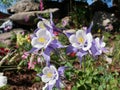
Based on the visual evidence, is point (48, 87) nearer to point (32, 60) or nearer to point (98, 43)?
point (98, 43)

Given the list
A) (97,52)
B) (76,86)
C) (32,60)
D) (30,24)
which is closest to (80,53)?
(97,52)

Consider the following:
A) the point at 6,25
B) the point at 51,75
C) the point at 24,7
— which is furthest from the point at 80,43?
the point at 24,7

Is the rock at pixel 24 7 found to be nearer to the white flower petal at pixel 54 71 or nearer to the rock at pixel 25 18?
the rock at pixel 25 18

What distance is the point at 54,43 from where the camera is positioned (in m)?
2.01

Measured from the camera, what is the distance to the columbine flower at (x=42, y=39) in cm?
200

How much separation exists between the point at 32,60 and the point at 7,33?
202 inches

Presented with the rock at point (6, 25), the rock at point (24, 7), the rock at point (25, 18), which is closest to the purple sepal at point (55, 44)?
the rock at point (6, 25)

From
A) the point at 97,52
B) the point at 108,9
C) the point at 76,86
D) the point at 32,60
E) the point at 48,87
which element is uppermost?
the point at 97,52

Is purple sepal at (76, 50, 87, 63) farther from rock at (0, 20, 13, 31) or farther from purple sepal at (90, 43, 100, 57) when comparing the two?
rock at (0, 20, 13, 31)

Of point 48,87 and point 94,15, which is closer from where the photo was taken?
point 48,87

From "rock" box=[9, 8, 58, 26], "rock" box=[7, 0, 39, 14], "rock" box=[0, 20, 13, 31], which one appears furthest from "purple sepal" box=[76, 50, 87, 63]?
"rock" box=[7, 0, 39, 14]

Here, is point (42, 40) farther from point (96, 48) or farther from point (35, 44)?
point (96, 48)

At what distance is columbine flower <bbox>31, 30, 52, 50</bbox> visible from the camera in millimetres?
1996

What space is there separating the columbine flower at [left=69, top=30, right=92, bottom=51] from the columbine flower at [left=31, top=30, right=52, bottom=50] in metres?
0.11
